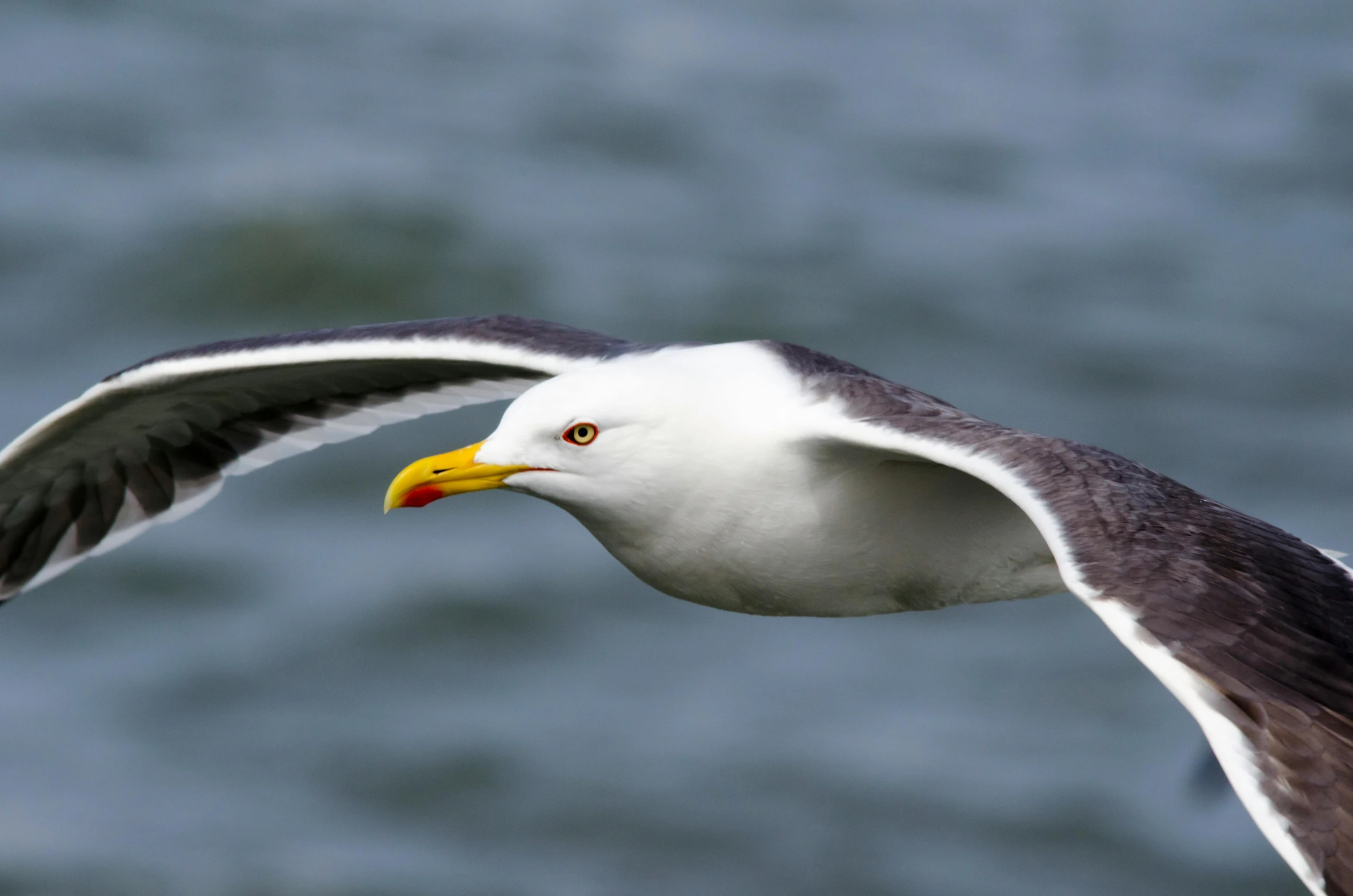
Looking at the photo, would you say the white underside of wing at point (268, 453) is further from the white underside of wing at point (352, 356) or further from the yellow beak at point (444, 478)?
the yellow beak at point (444, 478)

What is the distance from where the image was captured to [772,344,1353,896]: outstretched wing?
495cm

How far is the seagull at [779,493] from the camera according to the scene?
5277 mm

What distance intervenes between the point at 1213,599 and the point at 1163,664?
45 centimetres

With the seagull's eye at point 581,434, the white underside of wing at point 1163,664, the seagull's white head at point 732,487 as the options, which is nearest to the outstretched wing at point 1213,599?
the white underside of wing at point 1163,664

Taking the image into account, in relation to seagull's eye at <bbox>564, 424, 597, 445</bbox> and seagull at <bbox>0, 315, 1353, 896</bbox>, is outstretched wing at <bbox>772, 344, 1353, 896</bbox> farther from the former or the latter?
seagull's eye at <bbox>564, 424, 597, 445</bbox>

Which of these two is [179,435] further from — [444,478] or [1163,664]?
[1163,664]

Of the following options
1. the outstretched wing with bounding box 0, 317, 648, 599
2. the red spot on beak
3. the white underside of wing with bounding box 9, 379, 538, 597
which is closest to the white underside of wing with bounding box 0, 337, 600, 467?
the outstretched wing with bounding box 0, 317, 648, 599

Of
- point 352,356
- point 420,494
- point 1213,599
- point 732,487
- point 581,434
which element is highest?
point 352,356

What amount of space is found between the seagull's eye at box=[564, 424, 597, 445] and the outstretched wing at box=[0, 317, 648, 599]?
160cm

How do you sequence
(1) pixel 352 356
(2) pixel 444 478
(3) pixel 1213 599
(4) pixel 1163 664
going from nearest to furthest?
(4) pixel 1163 664 < (3) pixel 1213 599 < (2) pixel 444 478 < (1) pixel 352 356

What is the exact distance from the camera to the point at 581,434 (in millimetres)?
7152

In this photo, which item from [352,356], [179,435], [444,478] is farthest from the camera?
[179,435]

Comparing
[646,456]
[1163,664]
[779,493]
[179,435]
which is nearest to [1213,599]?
[1163,664]

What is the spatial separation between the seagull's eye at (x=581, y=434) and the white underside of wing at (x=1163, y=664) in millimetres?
1252
